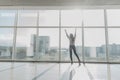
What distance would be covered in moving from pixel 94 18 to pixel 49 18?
79.2 inches

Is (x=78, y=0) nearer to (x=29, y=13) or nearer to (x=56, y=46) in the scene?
(x=56, y=46)

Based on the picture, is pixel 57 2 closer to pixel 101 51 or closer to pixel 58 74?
pixel 58 74

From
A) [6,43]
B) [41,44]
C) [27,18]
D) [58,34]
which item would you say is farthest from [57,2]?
[6,43]

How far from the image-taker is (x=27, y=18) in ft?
25.8

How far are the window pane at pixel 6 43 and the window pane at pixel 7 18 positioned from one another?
273 mm

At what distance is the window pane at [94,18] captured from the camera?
7.41 metres

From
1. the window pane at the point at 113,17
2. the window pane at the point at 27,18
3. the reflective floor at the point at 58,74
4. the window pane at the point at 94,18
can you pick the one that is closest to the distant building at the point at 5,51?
the window pane at the point at 27,18

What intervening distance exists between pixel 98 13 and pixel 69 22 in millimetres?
1336

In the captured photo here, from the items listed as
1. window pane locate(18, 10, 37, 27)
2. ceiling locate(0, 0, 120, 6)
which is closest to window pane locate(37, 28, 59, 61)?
window pane locate(18, 10, 37, 27)

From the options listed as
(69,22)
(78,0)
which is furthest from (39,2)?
(69,22)

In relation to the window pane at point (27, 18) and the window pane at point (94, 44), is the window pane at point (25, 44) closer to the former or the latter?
the window pane at point (27, 18)

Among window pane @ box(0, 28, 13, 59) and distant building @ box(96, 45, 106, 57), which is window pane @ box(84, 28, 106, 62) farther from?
window pane @ box(0, 28, 13, 59)

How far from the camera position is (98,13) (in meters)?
7.54

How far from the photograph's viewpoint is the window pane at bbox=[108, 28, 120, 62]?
7.23 meters
